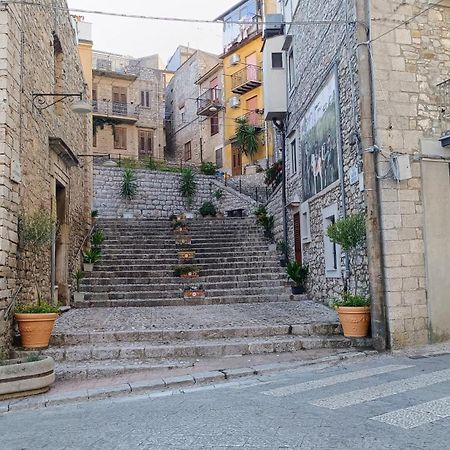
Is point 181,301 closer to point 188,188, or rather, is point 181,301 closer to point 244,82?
point 188,188

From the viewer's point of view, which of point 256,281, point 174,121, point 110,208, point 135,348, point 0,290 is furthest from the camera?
point 174,121

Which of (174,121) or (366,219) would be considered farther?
(174,121)

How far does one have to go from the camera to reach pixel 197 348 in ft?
24.4

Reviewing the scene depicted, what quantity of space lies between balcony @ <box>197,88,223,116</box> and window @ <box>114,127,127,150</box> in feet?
18.3

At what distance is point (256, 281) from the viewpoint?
12953 mm

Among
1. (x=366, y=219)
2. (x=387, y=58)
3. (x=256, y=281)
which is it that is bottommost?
(x=256, y=281)

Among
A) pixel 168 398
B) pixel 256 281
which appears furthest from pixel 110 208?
pixel 168 398

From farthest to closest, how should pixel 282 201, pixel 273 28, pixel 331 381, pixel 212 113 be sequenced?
pixel 212 113
pixel 273 28
pixel 282 201
pixel 331 381

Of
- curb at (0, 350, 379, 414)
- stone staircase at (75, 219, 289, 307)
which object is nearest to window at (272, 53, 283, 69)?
stone staircase at (75, 219, 289, 307)

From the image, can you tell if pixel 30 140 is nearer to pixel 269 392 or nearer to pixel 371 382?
pixel 269 392

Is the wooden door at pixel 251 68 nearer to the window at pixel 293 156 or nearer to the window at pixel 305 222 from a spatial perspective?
the window at pixel 293 156

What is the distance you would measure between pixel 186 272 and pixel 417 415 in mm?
9164

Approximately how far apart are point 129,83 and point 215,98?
7.23 metres

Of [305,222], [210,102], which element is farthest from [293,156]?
[210,102]
